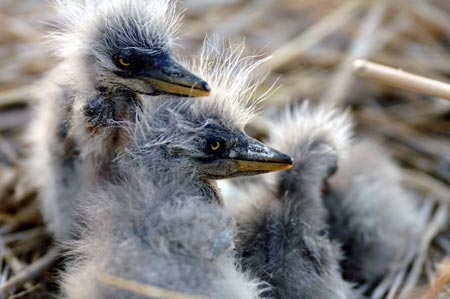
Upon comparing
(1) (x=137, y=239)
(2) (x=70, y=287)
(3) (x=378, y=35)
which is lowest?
(2) (x=70, y=287)

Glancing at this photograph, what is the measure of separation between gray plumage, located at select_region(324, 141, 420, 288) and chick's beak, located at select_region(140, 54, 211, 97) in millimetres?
648

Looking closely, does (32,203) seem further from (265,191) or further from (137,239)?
(137,239)

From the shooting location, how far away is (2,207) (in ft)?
6.88

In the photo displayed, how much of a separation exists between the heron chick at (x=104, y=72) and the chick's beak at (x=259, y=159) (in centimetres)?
16

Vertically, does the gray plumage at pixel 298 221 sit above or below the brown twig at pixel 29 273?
above

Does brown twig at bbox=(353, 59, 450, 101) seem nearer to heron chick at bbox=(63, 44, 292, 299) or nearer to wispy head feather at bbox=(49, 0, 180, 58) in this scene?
heron chick at bbox=(63, 44, 292, 299)

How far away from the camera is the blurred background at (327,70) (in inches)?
84.2

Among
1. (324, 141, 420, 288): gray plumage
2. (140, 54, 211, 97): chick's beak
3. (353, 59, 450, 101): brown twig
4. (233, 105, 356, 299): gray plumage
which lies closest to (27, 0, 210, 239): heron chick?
(140, 54, 211, 97): chick's beak

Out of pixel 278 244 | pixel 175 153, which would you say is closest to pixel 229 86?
pixel 175 153

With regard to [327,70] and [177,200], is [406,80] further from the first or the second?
[327,70]

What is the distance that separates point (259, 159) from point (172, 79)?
254 millimetres

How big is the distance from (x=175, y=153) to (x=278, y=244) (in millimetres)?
336

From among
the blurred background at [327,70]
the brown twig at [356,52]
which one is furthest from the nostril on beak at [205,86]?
the brown twig at [356,52]

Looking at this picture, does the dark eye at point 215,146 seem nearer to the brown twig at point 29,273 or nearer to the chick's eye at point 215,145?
the chick's eye at point 215,145
